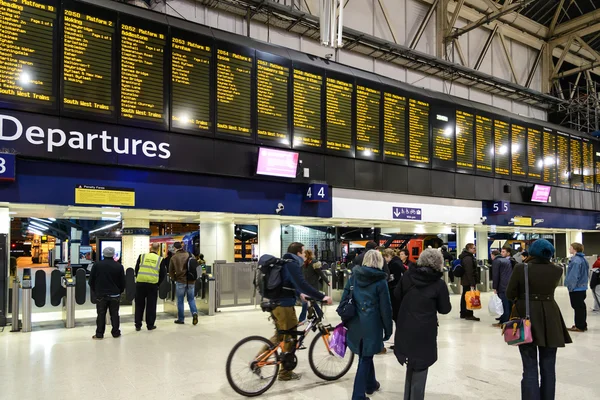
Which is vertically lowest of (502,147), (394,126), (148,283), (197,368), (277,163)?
(197,368)

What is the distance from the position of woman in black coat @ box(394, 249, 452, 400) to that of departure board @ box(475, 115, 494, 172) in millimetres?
11428

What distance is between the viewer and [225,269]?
1065 centimetres

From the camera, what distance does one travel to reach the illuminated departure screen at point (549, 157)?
16.5 meters

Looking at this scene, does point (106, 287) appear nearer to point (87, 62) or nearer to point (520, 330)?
point (87, 62)

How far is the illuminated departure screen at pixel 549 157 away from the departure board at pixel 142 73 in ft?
43.0

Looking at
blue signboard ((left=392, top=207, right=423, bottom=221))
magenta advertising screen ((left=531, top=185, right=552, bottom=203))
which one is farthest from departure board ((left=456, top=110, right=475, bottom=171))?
magenta advertising screen ((left=531, top=185, right=552, bottom=203))

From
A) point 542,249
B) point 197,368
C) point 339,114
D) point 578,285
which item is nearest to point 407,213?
point 339,114

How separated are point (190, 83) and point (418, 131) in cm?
640

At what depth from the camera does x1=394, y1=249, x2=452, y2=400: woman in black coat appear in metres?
3.72

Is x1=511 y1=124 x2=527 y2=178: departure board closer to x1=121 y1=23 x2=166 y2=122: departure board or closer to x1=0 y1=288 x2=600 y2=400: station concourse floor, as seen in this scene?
x1=0 y1=288 x2=600 y2=400: station concourse floor

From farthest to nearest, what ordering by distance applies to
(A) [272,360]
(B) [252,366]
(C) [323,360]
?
(C) [323,360]
(A) [272,360]
(B) [252,366]

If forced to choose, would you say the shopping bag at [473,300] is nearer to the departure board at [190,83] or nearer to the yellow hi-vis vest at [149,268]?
the yellow hi-vis vest at [149,268]

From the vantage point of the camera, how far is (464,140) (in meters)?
14.1

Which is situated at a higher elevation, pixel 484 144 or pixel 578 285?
pixel 484 144
